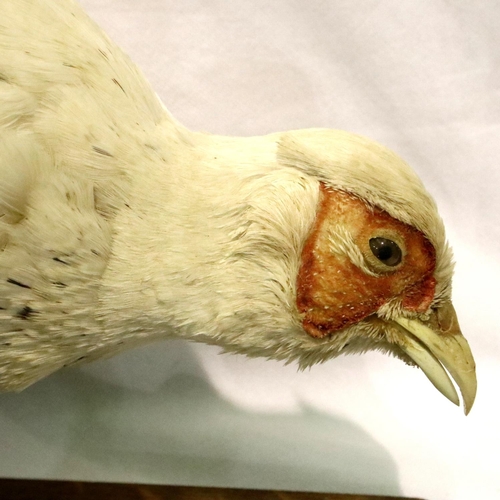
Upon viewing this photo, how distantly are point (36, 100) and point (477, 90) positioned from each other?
92 centimetres

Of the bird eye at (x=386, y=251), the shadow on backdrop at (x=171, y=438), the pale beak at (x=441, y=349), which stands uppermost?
the bird eye at (x=386, y=251)

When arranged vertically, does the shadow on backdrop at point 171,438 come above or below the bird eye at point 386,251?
below

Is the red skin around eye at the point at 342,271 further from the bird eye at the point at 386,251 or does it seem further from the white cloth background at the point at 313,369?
the white cloth background at the point at 313,369

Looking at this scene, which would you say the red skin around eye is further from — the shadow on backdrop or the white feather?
the shadow on backdrop

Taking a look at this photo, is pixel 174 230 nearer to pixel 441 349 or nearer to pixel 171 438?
pixel 441 349

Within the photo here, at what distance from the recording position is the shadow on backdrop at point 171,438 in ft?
3.43

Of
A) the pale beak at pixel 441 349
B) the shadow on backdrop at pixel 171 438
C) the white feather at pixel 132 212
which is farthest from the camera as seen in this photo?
the shadow on backdrop at pixel 171 438

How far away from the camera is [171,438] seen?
1.08 metres

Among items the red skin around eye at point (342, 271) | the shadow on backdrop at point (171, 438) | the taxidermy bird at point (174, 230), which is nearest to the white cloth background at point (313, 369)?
the shadow on backdrop at point (171, 438)

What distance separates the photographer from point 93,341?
2.29 ft

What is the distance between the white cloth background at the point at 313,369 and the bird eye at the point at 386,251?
55 centimetres

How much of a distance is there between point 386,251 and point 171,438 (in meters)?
0.63

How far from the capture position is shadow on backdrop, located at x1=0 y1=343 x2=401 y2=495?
104 centimetres

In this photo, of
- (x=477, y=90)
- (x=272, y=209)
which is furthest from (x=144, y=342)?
(x=477, y=90)
